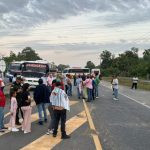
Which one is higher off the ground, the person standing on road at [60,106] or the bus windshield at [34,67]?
the bus windshield at [34,67]

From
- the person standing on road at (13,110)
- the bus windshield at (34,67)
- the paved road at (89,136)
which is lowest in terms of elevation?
the paved road at (89,136)

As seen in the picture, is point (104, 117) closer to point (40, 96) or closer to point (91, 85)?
point (40, 96)

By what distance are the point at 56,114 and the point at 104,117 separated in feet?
20.2

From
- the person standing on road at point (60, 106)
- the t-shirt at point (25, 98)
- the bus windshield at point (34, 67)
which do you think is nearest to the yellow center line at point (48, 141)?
the person standing on road at point (60, 106)

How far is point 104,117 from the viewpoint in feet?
64.2

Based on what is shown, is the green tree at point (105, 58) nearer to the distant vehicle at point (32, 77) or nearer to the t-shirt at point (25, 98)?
the distant vehicle at point (32, 77)

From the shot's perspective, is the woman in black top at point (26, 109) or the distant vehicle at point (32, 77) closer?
the woman in black top at point (26, 109)

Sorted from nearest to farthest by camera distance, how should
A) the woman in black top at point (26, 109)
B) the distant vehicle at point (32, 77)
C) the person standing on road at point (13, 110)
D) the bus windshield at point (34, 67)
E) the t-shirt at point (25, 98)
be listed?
the woman in black top at point (26, 109)
the person standing on road at point (13, 110)
the t-shirt at point (25, 98)
the distant vehicle at point (32, 77)
the bus windshield at point (34, 67)

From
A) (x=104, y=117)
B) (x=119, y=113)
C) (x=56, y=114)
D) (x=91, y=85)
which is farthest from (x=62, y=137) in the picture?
(x=91, y=85)

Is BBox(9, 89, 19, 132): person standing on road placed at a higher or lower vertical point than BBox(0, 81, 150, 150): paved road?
higher

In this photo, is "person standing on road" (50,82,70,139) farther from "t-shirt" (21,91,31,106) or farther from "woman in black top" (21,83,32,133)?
"t-shirt" (21,91,31,106)

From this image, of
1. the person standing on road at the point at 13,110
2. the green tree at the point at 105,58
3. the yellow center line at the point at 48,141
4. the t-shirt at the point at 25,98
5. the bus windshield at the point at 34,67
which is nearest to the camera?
the yellow center line at the point at 48,141

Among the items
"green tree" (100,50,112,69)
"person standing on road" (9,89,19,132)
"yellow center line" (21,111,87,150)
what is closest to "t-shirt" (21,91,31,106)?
"person standing on road" (9,89,19,132)

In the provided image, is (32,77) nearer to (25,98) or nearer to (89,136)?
(25,98)
